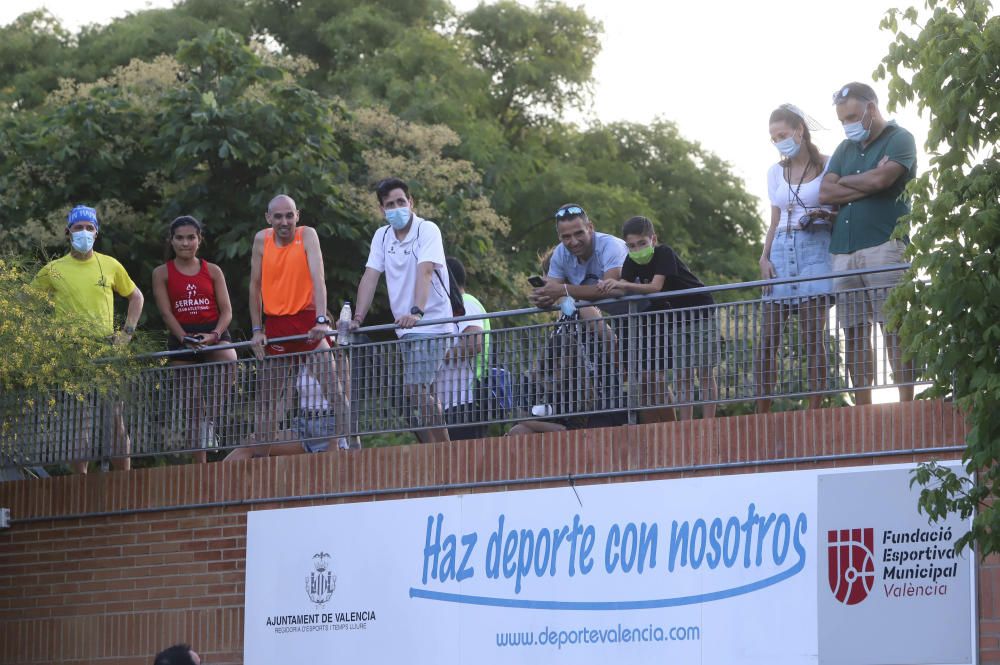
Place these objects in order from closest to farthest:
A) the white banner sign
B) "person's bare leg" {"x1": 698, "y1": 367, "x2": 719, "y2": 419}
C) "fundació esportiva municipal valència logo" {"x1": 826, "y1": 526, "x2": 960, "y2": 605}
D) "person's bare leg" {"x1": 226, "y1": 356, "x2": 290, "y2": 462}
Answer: "fundació esportiva municipal valència logo" {"x1": 826, "y1": 526, "x2": 960, "y2": 605} < the white banner sign < "person's bare leg" {"x1": 698, "y1": 367, "x2": 719, "y2": 419} < "person's bare leg" {"x1": 226, "y1": 356, "x2": 290, "y2": 462}

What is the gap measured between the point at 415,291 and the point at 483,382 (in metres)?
0.82

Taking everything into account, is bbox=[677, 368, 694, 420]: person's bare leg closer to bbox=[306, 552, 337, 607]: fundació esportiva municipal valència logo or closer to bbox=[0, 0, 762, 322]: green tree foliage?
bbox=[306, 552, 337, 607]: fundació esportiva municipal valència logo

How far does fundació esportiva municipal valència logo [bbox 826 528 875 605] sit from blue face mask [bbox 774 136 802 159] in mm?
2544

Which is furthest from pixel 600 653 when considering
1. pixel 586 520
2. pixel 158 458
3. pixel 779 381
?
pixel 158 458

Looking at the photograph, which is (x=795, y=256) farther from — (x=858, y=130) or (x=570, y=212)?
(x=570, y=212)

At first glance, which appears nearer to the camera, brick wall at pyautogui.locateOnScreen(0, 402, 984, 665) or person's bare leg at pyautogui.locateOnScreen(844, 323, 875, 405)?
person's bare leg at pyautogui.locateOnScreen(844, 323, 875, 405)

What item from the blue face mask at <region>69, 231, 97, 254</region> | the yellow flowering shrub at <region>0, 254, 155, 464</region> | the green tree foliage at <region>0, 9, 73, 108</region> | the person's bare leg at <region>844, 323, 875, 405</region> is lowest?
the person's bare leg at <region>844, 323, 875, 405</region>

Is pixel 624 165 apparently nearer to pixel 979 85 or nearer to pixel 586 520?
pixel 586 520

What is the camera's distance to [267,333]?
1327cm

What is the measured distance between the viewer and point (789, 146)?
38.2ft

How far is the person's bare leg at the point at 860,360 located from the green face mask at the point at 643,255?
1556 mm

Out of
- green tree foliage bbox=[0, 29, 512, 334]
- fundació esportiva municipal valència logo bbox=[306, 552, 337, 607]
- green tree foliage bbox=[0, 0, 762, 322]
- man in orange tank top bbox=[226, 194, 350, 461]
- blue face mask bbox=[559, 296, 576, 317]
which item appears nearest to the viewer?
blue face mask bbox=[559, 296, 576, 317]

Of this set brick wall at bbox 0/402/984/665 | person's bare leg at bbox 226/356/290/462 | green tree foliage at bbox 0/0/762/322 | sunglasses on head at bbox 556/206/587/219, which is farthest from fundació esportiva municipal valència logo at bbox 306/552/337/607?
green tree foliage at bbox 0/0/762/322

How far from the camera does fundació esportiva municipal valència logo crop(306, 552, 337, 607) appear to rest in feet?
40.5
